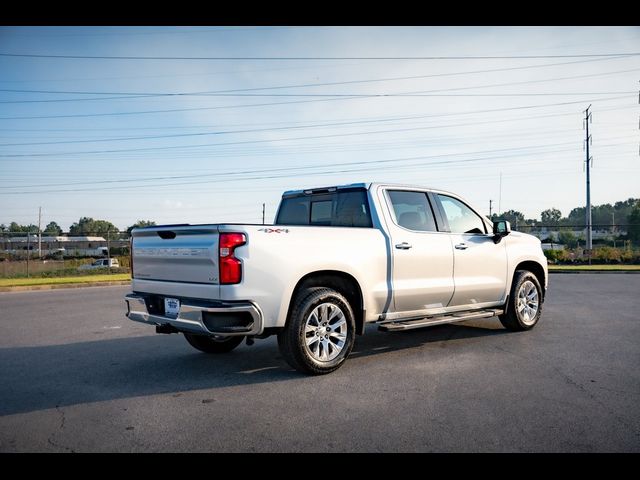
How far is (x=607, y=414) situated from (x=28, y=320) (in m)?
9.23

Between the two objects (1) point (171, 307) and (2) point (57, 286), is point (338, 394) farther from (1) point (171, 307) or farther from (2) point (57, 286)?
(2) point (57, 286)

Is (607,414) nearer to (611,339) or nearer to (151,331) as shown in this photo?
(611,339)

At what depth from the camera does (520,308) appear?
8.01 metres

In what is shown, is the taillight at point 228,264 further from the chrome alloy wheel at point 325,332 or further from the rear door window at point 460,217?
the rear door window at point 460,217

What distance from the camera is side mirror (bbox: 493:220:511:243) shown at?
24.9 ft

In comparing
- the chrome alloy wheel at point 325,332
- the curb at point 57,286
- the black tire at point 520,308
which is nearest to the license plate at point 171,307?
the chrome alloy wheel at point 325,332

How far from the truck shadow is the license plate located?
66 cm

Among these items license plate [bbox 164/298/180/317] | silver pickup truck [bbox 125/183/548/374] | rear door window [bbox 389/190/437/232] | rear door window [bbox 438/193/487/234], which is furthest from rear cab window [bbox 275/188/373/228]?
license plate [bbox 164/298/180/317]

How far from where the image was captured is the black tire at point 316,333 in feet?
17.7

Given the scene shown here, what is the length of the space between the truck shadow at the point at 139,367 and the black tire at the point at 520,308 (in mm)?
298

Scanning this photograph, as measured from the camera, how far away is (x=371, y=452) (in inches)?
138

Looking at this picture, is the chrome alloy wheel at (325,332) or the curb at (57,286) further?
the curb at (57,286)

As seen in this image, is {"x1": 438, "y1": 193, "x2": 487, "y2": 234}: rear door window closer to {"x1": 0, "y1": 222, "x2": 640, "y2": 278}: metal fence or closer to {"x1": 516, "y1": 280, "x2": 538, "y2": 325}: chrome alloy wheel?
{"x1": 516, "y1": 280, "x2": 538, "y2": 325}: chrome alloy wheel

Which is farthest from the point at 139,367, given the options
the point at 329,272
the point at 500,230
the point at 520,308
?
the point at 520,308
